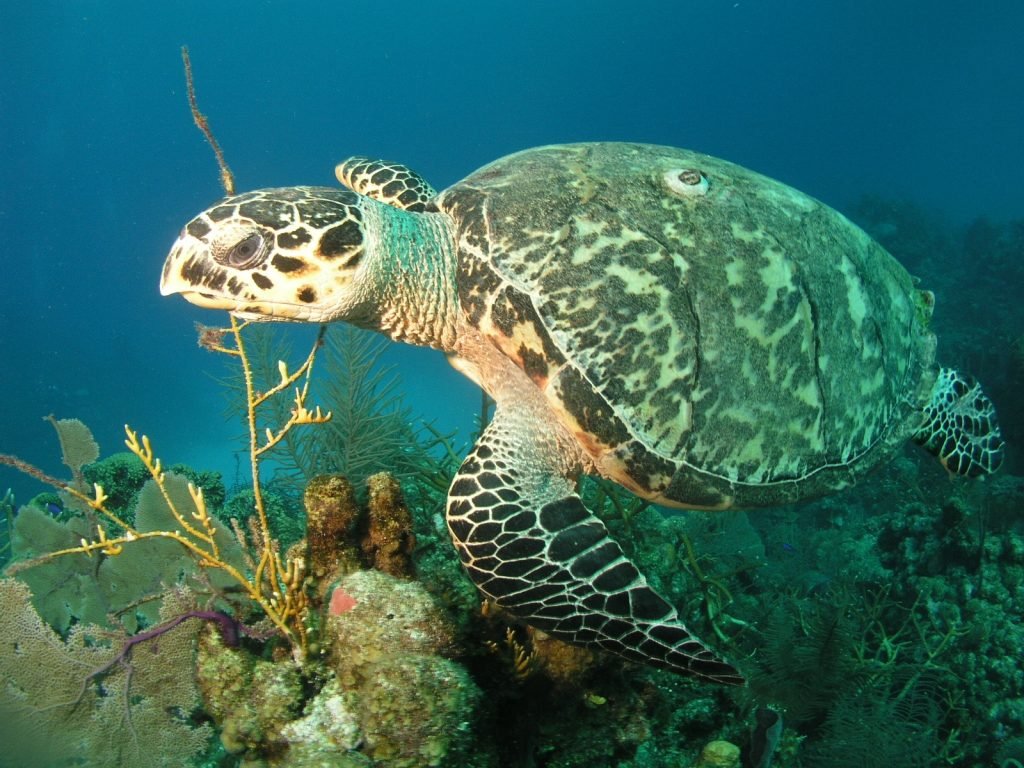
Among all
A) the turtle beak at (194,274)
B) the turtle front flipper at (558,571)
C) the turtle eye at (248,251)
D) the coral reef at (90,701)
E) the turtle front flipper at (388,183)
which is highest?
the turtle front flipper at (388,183)

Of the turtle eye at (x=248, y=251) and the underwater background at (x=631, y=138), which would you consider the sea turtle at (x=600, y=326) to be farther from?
the underwater background at (x=631, y=138)

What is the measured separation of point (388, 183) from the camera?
3717mm

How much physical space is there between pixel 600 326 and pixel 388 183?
6.71 ft

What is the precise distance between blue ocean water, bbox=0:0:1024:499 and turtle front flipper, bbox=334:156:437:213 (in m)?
A: 39.5

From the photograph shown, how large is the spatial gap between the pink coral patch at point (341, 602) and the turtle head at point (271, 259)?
1.36 meters

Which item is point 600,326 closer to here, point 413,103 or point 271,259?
point 271,259

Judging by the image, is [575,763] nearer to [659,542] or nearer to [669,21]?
[659,542]

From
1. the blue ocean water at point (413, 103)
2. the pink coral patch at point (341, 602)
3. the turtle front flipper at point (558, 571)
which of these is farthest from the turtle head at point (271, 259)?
the blue ocean water at point (413, 103)

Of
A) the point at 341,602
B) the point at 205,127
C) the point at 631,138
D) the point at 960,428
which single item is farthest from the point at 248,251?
the point at 631,138

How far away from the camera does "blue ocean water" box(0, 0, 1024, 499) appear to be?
65500 millimetres

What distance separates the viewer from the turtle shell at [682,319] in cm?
251

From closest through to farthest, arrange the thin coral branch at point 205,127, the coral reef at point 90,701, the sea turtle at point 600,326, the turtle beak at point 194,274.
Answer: the thin coral branch at point 205,127, the coral reef at point 90,701, the sea turtle at point 600,326, the turtle beak at point 194,274

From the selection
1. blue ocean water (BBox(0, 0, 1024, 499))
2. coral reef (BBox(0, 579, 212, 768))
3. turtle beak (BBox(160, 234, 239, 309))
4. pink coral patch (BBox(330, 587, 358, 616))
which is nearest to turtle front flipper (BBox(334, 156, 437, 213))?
turtle beak (BBox(160, 234, 239, 309))

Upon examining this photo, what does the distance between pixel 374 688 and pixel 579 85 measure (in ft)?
395
